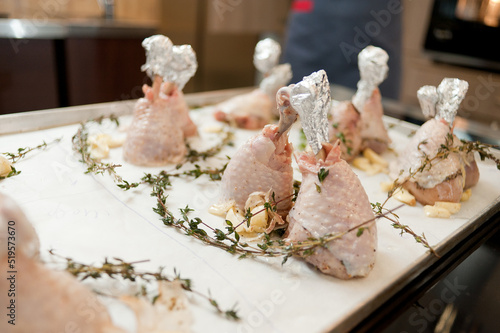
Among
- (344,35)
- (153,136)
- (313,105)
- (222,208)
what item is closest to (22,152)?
(153,136)

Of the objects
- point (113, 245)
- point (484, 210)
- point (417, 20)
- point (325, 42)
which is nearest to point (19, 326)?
point (113, 245)

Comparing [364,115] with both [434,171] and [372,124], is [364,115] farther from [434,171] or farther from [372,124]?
[434,171]

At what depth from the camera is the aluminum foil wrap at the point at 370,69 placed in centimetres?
139

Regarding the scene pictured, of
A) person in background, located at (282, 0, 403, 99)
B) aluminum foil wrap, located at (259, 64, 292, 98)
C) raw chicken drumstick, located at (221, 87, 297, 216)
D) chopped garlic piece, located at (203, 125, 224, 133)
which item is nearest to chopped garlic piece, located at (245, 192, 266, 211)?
raw chicken drumstick, located at (221, 87, 297, 216)

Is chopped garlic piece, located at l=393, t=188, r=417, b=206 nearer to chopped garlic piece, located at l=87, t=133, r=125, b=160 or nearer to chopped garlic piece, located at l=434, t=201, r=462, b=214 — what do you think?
→ chopped garlic piece, located at l=434, t=201, r=462, b=214

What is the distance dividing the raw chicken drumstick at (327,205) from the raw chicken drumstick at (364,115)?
1.77ft

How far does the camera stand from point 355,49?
233 centimetres

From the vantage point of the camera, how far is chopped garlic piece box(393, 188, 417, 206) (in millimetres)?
1138

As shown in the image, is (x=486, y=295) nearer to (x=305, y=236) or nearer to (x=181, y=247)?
(x=305, y=236)

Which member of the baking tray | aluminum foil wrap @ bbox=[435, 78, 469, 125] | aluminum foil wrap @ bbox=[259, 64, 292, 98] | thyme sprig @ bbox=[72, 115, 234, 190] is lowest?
the baking tray

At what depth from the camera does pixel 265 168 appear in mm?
966

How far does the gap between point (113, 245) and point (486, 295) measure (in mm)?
778

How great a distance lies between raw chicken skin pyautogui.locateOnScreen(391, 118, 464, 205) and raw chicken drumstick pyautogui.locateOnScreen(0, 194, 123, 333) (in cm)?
87

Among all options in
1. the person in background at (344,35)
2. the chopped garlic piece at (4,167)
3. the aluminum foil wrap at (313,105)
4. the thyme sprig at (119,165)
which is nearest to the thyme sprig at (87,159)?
the thyme sprig at (119,165)
